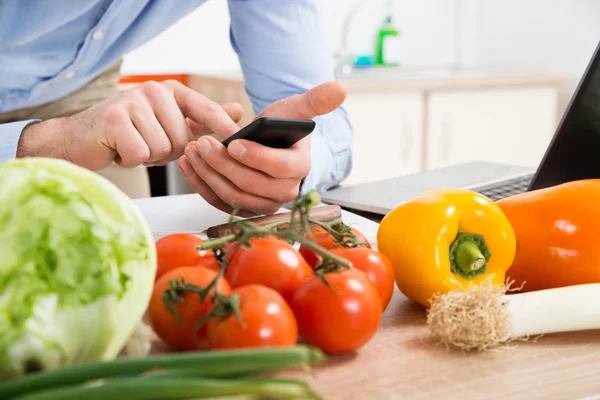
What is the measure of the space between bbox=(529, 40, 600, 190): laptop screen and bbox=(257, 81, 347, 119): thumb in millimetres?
299

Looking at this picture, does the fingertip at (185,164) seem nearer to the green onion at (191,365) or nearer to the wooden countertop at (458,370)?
the wooden countertop at (458,370)

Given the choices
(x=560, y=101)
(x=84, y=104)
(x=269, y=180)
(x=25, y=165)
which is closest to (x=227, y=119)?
(x=269, y=180)

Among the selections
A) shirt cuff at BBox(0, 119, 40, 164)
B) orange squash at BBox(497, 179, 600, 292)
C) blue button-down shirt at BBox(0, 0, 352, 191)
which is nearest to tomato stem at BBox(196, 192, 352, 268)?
orange squash at BBox(497, 179, 600, 292)

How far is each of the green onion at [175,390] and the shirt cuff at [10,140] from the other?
2.59ft

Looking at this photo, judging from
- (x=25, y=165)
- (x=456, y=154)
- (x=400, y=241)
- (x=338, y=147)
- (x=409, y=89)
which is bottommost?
(x=456, y=154)

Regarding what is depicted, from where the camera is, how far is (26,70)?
1392mm

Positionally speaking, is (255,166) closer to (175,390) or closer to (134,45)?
(175,390)

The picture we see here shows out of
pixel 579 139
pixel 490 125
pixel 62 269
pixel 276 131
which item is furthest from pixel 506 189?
pixel 490 125

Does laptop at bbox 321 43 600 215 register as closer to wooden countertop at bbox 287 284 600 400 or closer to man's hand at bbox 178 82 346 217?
man's hand at bbox 178 82 346 217

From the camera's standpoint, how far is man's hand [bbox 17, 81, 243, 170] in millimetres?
907

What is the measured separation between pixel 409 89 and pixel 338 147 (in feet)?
4.51

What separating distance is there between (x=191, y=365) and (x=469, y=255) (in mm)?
379

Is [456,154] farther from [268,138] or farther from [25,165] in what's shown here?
[25,165]

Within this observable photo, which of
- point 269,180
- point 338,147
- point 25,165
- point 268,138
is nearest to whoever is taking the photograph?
point 25,165
